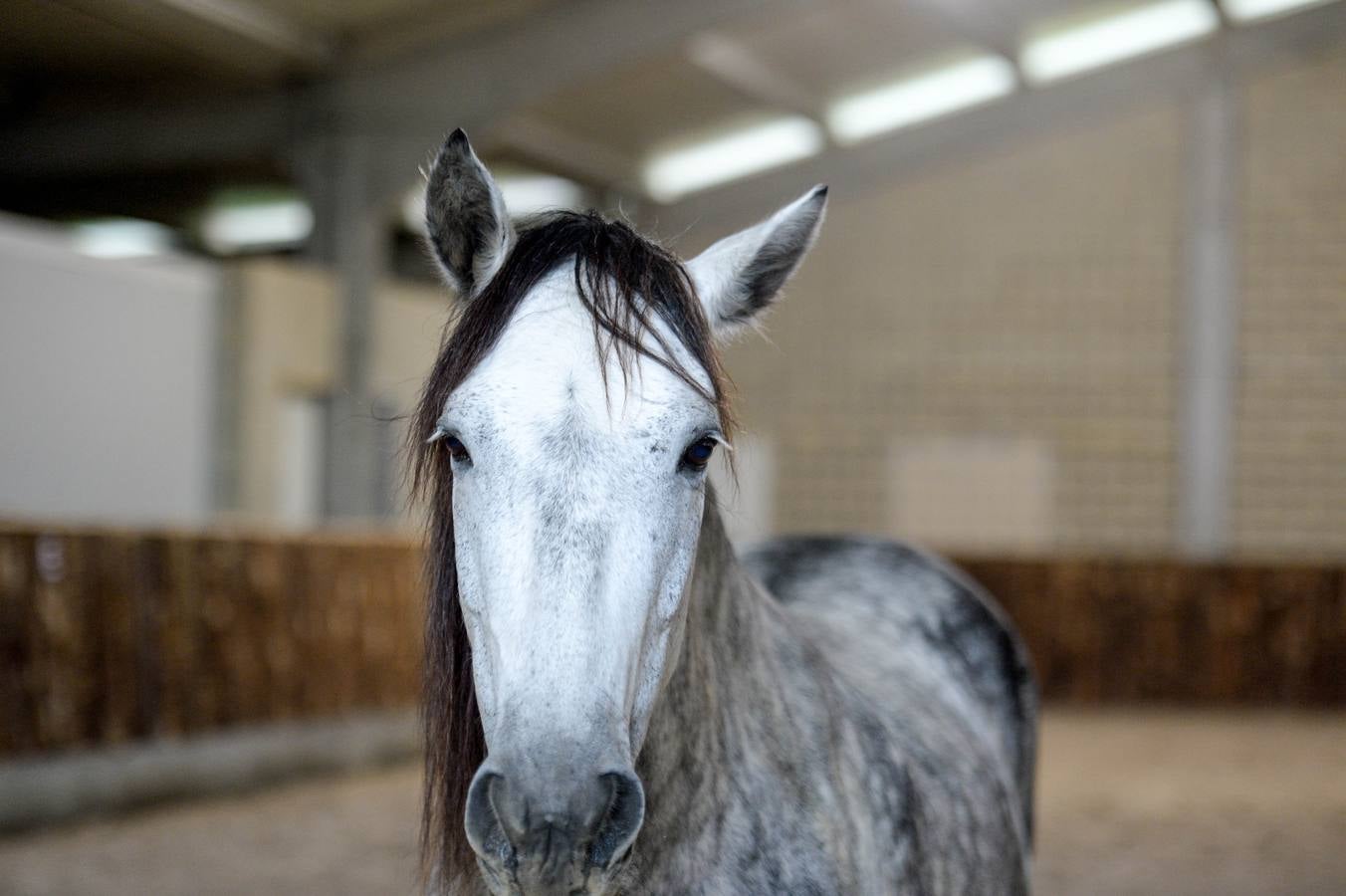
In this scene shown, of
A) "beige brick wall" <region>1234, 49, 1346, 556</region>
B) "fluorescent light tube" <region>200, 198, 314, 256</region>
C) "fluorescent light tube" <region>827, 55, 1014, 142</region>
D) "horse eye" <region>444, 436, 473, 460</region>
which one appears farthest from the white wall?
"beige brick wall" <region>1234, 49, 1346, 556</region>

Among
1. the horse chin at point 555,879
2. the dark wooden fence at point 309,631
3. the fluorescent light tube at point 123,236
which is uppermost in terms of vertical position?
the fluorescent light tube at point 123,236

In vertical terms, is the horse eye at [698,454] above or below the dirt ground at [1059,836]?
above

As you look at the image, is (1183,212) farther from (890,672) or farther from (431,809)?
(431,809)

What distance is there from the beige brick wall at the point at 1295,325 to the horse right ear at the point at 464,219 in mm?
12689

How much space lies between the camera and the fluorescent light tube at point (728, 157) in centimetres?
1449

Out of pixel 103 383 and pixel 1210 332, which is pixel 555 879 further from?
pixel 1210 332

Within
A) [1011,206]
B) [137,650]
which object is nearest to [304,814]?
[137,650]

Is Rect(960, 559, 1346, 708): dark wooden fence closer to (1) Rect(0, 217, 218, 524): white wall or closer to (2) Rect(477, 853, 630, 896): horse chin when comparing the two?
(1) Rect(0, 217, 218, 524): white wall

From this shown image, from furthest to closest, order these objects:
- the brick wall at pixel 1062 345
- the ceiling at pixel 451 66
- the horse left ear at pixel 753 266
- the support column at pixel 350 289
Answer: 1. the brick wall at pixel 1062 345
2. the support column at pixel 350 289
3. the ceiling at pixel 451 66
4. the horse left ear at pixel 753 266

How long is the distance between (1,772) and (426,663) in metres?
4.50

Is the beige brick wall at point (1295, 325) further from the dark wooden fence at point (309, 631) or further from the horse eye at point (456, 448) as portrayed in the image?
the horse eye at point (456, 448)

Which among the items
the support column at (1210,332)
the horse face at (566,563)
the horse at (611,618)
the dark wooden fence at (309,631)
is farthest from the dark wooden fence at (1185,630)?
the horse face at (566,563)

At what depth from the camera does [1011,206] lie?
14.3 metres

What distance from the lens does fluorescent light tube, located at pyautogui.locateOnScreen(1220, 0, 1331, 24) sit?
13409mm
